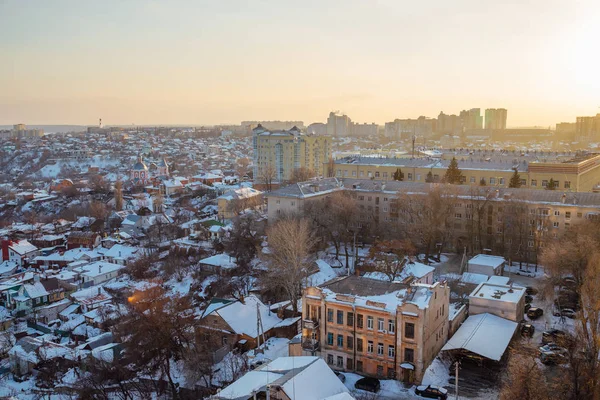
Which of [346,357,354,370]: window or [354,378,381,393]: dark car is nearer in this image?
[354,378,381,393]: dark car

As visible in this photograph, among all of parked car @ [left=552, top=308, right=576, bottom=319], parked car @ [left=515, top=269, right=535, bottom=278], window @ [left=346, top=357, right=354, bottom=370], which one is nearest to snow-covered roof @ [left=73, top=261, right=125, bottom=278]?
window @ [left=346, top=357, right=354, bottom=370]

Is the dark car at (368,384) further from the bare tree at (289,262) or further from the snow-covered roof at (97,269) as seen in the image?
the snow-covered roof at (97,269)

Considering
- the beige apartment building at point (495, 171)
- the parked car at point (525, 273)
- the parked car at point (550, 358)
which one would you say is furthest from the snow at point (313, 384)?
the beige apartment building at point (495, 171)

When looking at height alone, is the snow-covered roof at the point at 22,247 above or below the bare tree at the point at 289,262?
below

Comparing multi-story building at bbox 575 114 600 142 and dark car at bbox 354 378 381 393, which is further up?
multi-story building at bbox 575 114 600 142

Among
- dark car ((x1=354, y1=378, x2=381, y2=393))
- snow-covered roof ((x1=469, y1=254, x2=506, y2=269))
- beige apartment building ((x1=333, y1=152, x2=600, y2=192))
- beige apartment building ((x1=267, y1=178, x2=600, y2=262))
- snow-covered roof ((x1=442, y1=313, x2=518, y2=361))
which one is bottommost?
dark car ((x1=354, y1=378, x2=381, y2=393))

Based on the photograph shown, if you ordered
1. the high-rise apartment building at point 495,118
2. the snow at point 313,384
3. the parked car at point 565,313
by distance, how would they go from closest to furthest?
the snow at point 313,384 < the parked car at point 565,313 < the high-rise apartment building at point 495,118

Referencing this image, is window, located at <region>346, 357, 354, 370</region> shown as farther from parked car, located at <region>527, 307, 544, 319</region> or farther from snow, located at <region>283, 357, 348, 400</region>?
parked car, located at <region>527, 307, 544, 319</region>

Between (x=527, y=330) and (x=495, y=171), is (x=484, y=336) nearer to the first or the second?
(x=527, y=330)
